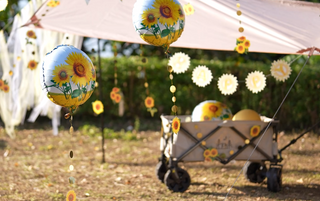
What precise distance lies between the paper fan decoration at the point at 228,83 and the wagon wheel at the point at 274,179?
98 centimetres

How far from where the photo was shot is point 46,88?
2840mm

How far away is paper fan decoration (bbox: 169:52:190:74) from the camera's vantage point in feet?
14.9

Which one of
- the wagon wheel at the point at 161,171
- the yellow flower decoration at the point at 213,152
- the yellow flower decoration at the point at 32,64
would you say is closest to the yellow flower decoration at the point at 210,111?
the yellow flower decoration at the point at 213,152

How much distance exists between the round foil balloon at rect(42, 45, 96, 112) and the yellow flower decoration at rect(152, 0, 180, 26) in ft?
2.18

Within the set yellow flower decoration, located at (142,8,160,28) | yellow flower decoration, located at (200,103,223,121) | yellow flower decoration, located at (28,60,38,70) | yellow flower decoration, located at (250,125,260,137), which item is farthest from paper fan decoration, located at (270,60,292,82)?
yellow flower decoration, located at (28,60,38,70)

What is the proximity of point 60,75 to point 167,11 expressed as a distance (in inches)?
36.5

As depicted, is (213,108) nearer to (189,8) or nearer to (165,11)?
→ (189,8)

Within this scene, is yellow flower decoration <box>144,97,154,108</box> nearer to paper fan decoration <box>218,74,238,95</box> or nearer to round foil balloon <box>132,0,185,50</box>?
paper fan decoration <box>218,74,238,95</box>

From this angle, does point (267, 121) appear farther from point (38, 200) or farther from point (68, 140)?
point (68, 140)

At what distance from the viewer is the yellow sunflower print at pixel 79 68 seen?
9.43 feet

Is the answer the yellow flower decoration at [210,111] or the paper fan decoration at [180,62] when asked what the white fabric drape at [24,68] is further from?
the yellow flower decoration at [210,111]

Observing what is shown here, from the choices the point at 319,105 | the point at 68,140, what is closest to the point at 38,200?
→ the point at 68,140

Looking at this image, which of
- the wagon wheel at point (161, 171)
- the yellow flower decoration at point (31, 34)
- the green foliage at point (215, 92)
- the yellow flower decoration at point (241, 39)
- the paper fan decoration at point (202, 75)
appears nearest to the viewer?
the yellow flower decoration at point (241, 39)

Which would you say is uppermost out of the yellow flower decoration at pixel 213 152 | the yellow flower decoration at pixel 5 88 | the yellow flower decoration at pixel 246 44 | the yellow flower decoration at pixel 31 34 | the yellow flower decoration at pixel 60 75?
the yellow flower decoration at pixel 31 34
